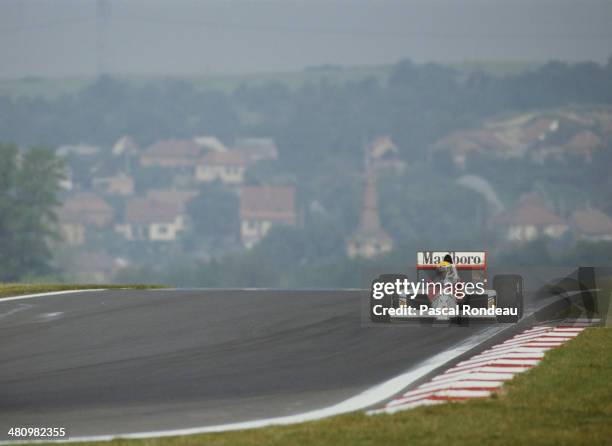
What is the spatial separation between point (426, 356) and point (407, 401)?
4.05m

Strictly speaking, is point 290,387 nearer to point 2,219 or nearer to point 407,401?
point 407,401

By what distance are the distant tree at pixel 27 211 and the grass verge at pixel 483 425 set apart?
5851 inches

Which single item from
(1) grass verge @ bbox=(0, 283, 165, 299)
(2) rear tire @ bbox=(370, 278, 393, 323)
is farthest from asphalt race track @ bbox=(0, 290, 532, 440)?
(1) grass verge @ bbox=(0, 283, 165, 299)

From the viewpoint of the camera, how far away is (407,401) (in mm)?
14328

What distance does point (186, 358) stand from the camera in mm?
18359

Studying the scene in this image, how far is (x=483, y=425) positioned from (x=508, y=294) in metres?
9.99

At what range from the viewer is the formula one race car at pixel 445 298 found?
2214 centimetres

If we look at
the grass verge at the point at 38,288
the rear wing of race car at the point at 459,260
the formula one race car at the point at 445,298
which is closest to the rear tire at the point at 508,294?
the formula one race car at the point at 445,298

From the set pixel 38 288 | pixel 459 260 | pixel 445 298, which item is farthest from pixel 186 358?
pixel 38 288

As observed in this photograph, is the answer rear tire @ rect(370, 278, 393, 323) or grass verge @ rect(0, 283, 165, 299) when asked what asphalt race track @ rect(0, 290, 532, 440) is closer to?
rear tire @ rect(370, 278, 393, 323)

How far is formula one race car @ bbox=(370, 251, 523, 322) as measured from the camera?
72.6ft

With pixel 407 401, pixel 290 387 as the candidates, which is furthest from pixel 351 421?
pixel 290 387

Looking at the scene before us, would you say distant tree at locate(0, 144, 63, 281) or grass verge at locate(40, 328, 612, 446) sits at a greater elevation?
distant tree at locate(0, 144, 63, 281)

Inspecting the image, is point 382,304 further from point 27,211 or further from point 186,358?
point 27,211
